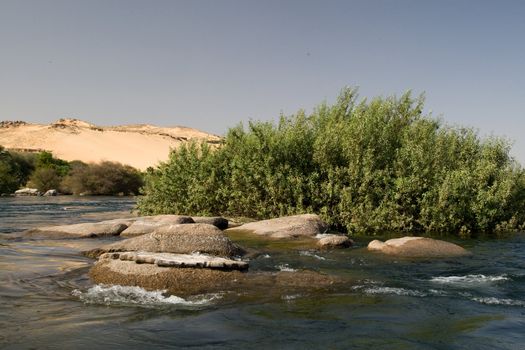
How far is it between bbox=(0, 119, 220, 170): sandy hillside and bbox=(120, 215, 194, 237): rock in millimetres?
83302

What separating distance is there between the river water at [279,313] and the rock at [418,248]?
2.21 metres

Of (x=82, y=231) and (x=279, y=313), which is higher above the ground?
(x=82, y=231)

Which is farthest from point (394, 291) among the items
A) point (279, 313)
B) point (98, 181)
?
point (98, 181)

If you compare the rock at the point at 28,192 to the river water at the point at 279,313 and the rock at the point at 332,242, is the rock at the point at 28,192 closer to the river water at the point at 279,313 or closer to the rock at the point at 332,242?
the river water at the point at 279,313

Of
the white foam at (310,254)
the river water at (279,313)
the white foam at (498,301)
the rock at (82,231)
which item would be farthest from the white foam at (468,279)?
the rock at (82,231)

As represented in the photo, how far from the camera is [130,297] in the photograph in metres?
9.48

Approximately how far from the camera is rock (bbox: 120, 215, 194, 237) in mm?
A: 19953

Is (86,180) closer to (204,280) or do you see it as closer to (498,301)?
(204,280)

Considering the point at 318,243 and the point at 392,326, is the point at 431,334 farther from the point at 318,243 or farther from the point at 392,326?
the point at 318,243

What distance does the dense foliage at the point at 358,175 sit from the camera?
22375 mm

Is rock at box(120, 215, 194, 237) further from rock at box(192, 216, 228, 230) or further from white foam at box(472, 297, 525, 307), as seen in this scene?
white foam at box(472, 297, 525, 307)

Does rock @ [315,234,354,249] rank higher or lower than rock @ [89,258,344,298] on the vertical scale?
higher

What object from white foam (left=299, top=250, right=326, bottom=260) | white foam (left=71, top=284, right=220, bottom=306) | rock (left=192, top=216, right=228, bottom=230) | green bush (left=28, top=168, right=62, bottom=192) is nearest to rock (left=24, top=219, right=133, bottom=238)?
rock (left=192, top=216, right=228, bottom=230)

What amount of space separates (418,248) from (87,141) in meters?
118
